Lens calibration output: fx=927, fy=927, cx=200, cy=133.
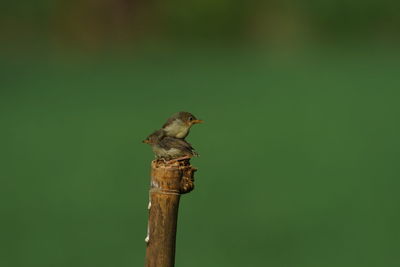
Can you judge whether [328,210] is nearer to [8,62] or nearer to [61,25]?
[8,62]

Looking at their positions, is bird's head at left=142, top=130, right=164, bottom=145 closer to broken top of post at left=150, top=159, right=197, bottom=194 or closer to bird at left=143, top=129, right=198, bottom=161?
bird at left=143, top=129, right=198, bottom=161

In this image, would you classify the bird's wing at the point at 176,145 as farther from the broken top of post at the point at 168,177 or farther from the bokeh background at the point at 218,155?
the bokeh background at the point at 218,155

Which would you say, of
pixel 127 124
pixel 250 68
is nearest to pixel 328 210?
pixel 127 124

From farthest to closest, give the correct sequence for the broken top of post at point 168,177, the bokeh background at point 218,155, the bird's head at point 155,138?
1. the bokeh background at point 218,155
2. the bird's head at point 155,138
3. the broken top of post at point 168,177

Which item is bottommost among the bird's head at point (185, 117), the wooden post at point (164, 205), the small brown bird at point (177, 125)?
the wooden post at point (164, 205)

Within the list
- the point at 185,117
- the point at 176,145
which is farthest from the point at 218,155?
the point at 176,145

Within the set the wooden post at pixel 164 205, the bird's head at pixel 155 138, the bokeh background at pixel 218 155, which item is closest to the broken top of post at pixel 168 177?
the wooden post at pixel 164 205
